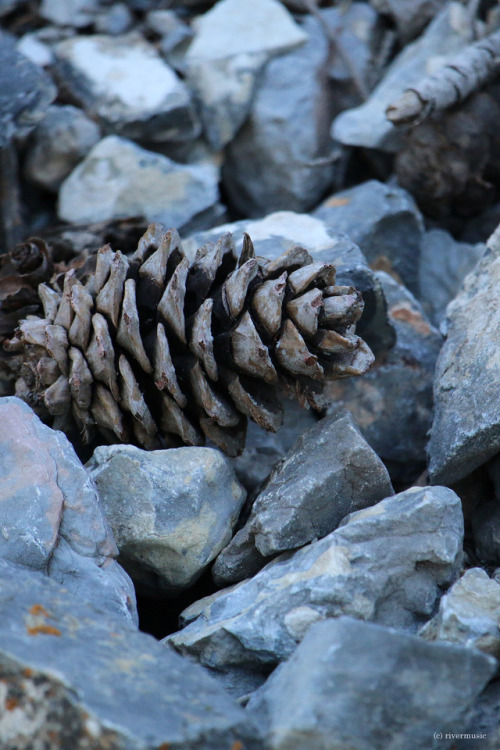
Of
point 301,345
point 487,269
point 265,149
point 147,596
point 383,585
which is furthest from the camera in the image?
point 265,149

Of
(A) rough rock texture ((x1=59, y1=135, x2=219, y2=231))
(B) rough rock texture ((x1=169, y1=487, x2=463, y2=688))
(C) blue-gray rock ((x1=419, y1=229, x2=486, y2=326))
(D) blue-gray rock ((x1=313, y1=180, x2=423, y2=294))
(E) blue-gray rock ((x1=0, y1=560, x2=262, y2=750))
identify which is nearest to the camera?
(E) blue-gray rock ((x1=0, y1=560, x2=262, y2=750))

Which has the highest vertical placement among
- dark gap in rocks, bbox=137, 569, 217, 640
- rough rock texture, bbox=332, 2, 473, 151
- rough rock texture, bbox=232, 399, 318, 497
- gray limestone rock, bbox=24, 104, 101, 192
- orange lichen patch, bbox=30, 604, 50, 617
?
rough rock texture, bbox=332, 2, 473, 151

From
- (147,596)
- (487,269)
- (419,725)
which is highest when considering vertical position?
(487,269)

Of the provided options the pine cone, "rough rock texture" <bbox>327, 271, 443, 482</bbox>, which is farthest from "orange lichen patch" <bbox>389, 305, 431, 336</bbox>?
the pine cone

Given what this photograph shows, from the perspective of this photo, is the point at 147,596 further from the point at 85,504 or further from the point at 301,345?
the point at 301,345

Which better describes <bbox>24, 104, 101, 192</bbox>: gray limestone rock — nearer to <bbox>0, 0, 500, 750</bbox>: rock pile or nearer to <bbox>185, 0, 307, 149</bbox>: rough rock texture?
<bbox>0, 0, 500, 750</bbox>: rock pile

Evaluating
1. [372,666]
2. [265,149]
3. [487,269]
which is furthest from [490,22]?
[372,666]
